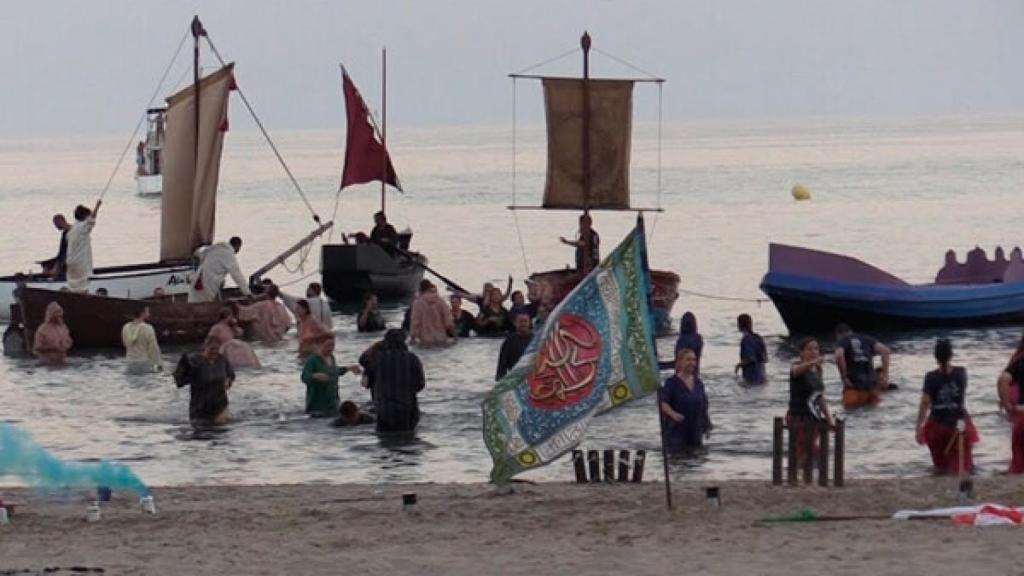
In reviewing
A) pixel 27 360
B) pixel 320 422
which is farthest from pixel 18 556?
pixel 27 360

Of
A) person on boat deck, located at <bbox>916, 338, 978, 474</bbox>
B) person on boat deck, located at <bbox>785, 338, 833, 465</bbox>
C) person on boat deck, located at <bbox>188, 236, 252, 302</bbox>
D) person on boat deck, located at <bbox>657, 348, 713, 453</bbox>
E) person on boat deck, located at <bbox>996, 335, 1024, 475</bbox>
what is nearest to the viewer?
person on boat deck, located at <bbox>916, 338, 978, 474</bbox>

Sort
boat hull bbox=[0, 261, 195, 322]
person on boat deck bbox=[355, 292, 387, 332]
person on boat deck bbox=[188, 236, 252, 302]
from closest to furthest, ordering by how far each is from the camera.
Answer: person on boat deck bbox=[188, 236, 252, 302] → person on boat deck bbox=[355, 292, 387, 332] → boat hull bbox=[0, 261, 195, 322]

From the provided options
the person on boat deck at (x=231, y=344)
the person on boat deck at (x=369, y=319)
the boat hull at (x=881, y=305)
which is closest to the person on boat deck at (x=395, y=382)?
the person on boat deck at (x=231, y=344)

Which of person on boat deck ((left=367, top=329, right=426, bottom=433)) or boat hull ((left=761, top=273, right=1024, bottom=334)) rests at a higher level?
person on boat deck ((left=367, top=329, right=426, bottom=433))

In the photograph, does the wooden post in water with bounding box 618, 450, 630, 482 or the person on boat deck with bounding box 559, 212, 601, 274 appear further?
the person on boat deck with bounding box 559, 212, 601, 274

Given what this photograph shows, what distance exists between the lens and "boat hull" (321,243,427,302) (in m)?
42.2

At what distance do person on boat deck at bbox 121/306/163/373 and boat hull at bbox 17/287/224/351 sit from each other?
2808mm

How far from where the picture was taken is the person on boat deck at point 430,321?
30.9m

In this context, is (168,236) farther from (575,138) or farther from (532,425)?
(532,425)

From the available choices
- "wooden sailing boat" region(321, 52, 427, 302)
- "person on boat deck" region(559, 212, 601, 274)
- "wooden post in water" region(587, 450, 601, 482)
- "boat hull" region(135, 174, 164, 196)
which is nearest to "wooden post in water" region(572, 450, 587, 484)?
"wooden post in water" region(587, 450, 601, 482)

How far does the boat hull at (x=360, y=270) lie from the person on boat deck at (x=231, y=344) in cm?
1457

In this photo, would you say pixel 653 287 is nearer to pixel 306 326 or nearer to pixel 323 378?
pixel 306 326

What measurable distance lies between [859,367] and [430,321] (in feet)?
31.6

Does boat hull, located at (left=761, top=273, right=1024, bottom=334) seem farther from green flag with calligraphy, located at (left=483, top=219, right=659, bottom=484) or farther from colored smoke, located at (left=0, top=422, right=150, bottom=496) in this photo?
green flag with calligraphy, located at (left=483, top=219, right=659, bottom=484)
